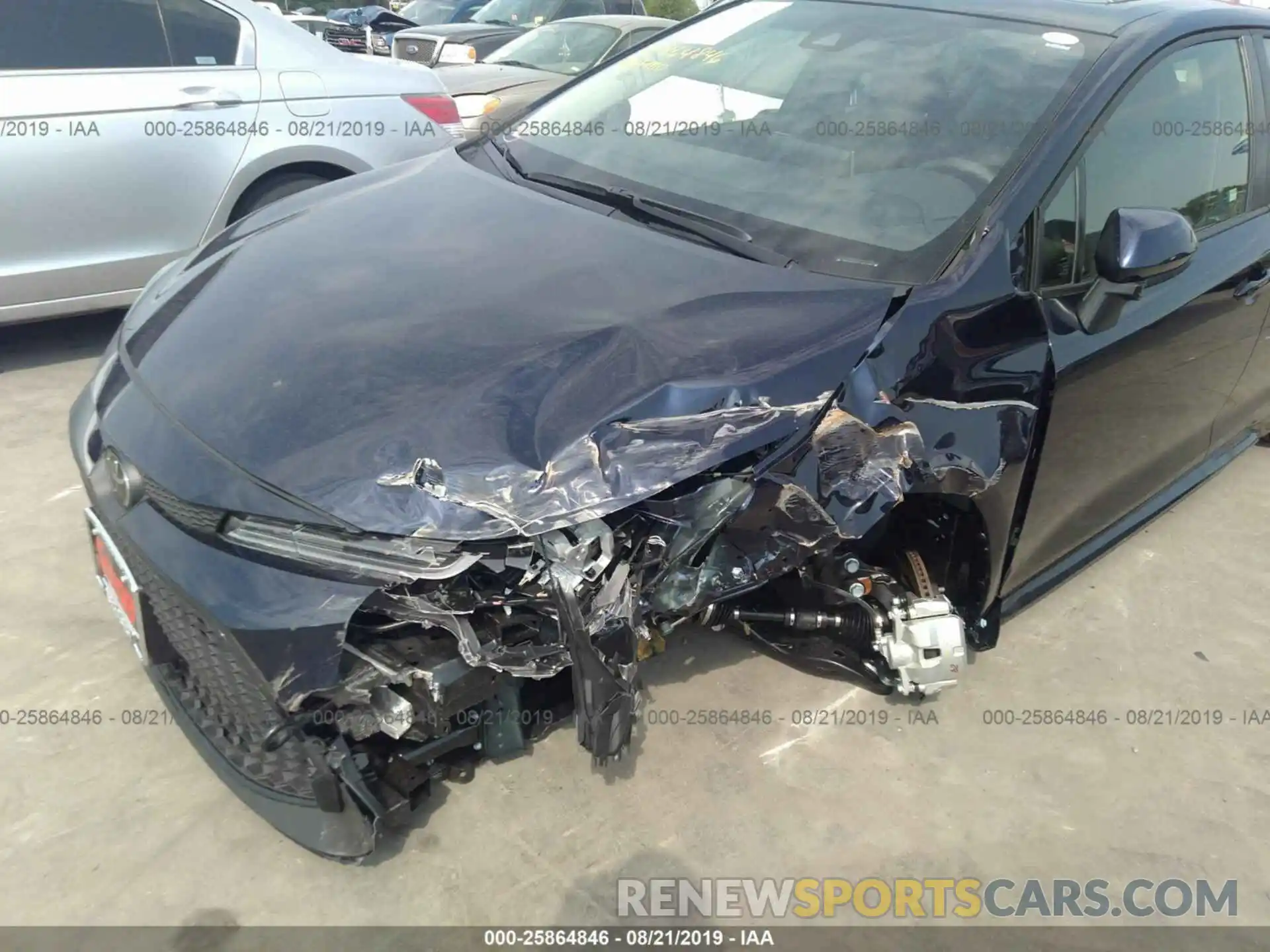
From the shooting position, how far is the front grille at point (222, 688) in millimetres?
1815

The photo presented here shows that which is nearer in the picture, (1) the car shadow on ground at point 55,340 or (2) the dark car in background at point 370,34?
(1) the car shadow on ground at point 55,340

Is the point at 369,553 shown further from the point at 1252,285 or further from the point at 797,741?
the point at 1252,285

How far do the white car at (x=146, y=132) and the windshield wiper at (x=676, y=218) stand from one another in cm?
216

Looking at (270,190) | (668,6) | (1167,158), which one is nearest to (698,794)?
(1167,158)

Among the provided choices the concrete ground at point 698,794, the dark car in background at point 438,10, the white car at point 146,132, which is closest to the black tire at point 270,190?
the white car at point 146,132

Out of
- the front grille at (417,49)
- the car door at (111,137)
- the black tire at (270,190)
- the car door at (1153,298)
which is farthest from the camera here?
the front grille at (417,49)

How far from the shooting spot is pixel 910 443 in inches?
80.0

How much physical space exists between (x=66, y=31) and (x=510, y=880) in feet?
12.7

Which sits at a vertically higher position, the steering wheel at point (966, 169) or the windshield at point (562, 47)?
the steering wheel at point (966, 169)

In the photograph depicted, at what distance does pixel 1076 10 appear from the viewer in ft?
8.75

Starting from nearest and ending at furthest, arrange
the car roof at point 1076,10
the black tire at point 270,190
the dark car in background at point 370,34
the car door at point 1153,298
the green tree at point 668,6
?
the car door at point 1153,298, the car roof at point 1076,10, the black tire at point 270,190, the dark car in background at point 370,34, the green tree at point 668,6

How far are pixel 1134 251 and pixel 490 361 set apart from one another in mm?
1495

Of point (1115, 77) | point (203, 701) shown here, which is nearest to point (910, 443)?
point (1115, 77)

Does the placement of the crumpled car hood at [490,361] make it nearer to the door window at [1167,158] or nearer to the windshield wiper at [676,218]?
the windshield wiper at [676,218]
